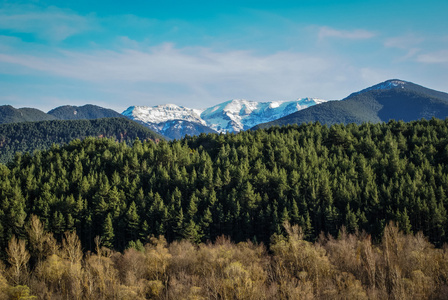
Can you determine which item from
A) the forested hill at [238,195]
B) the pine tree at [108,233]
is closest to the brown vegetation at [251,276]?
the pine tree at [108,233]

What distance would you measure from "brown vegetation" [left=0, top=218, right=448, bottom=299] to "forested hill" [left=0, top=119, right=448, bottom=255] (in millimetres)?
18610

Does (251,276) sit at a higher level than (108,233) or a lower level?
lower

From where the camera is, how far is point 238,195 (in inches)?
3868

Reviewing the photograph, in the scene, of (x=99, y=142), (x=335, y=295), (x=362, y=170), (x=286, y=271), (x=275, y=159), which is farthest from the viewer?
(x=99, y=142)

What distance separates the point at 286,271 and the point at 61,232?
68.0 metres

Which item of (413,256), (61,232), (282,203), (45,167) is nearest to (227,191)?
(282,203)

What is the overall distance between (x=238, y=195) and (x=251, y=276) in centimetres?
4538

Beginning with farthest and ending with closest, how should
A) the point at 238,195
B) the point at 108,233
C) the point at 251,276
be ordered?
the point at 238,195 < the point at 108,233 < the point at 251,276

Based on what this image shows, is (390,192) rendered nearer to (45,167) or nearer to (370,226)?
(370,226)

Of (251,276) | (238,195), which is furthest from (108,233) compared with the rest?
(251,276)

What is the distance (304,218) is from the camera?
87.9m

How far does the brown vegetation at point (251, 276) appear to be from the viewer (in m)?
46.0

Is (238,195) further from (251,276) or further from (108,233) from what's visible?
(251,276)

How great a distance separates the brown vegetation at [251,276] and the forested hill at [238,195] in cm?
1861
